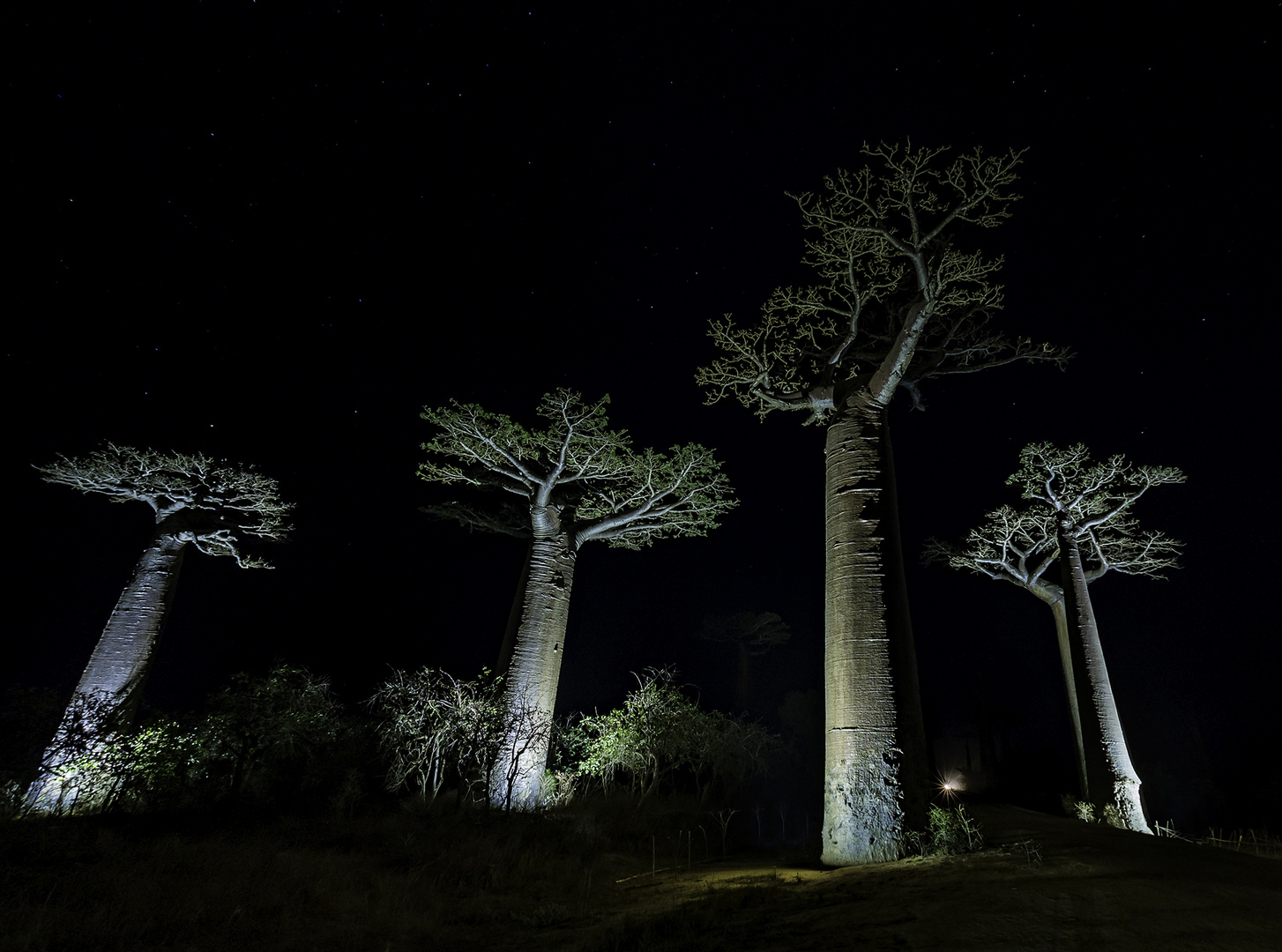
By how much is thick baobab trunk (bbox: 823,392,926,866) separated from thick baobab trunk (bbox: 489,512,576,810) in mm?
5342

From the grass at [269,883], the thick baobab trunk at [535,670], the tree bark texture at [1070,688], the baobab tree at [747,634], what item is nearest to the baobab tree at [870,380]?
the grass at [269,883]

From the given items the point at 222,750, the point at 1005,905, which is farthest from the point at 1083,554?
the point at 222,750

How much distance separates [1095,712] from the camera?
36.6ft

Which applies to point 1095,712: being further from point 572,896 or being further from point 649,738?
point 572,896

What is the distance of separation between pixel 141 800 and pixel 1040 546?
56.9 ft

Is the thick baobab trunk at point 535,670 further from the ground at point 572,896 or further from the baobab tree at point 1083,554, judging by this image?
the baobab tree at point 1083,554

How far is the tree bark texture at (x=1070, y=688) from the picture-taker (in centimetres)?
1166

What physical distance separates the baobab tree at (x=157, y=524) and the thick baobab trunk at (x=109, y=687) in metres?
0.02

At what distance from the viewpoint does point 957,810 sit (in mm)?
5719

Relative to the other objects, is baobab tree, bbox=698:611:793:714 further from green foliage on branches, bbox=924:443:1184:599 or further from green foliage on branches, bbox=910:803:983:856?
green foliage on branches, bbox=910:803:983:856

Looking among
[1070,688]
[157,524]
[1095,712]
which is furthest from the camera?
[1070,688]

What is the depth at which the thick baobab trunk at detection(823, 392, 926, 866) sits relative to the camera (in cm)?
562

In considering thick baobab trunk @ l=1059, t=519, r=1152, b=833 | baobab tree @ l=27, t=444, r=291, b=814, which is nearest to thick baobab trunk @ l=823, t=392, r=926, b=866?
thick baobab trunk @ l=1059, t=519, r=1152, b=833

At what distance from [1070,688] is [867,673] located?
9990 millimetres
